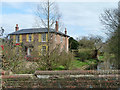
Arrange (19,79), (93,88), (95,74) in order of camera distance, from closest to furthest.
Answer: (93,88) → (19,79) → (95,74)

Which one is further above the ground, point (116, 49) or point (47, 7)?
point (47, 7)

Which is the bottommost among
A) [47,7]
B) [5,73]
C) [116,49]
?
[5,73]

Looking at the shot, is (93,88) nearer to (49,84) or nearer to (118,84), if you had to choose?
(118,84)

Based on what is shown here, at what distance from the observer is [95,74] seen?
21.0 ft

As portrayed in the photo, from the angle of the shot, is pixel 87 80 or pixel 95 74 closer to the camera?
pixel 87 80

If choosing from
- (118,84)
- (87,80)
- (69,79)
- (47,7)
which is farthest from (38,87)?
(47,7)

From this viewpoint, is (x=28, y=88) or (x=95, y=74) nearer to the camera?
(x=28, y=88)

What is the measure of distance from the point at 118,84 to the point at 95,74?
1161 millimetres

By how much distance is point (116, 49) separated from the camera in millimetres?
9680

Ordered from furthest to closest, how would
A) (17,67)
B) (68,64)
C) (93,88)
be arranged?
(68,64)
(17,67)
(93,88)

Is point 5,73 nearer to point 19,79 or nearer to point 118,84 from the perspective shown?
point 19,79

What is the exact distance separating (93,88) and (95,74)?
1202mm

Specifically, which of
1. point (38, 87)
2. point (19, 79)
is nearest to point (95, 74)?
point (38, 87)

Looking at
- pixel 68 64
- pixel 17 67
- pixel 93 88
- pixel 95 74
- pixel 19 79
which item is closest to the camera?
pixel 93 88
